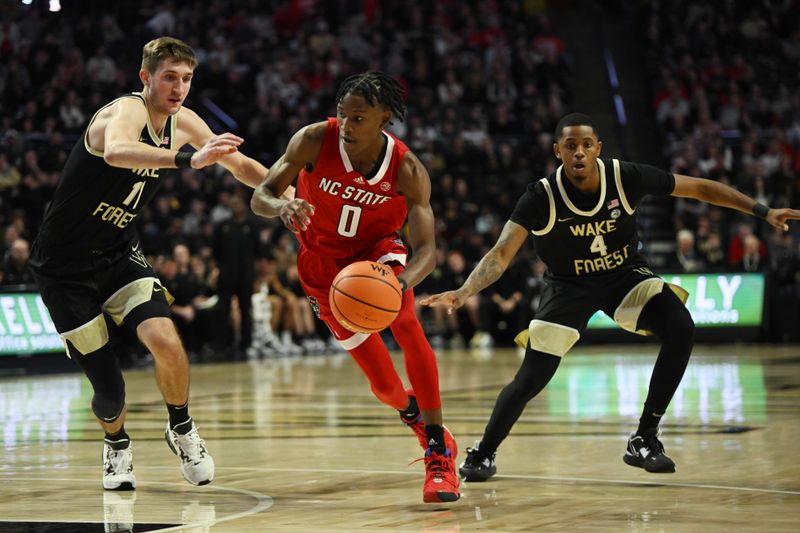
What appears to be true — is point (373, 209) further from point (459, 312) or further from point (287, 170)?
point (459, 312)

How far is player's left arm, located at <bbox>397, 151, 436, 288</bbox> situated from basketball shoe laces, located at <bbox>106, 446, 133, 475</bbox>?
1749 mm

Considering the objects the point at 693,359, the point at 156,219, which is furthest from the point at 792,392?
the point at 156,219

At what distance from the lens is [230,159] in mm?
6555

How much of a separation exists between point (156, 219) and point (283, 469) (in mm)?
11976

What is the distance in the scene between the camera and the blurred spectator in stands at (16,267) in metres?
14.6

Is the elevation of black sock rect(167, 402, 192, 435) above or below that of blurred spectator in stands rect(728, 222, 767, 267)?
below

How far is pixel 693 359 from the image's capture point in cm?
1469

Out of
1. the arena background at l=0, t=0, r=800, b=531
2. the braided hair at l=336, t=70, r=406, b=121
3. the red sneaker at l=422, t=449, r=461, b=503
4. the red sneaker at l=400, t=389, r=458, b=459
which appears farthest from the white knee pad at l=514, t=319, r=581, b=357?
the arena background at l=0, t=0, r=800, b=531

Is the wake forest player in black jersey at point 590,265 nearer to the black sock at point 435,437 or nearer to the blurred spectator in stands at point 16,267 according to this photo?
the black sock at point 435,437

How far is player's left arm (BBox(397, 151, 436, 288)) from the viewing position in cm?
581

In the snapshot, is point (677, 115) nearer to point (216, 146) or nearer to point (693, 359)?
point (693, 359)

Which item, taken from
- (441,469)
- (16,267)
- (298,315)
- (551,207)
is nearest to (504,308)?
(298,315)

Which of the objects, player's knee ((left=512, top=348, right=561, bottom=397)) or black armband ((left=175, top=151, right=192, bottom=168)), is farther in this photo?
player's knee ((left=512, top=348, right=561, bottom=397))

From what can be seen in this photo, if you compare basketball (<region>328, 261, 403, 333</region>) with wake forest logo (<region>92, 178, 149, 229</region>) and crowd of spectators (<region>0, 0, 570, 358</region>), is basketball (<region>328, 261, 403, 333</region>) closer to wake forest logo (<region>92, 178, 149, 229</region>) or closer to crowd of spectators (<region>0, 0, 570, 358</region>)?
wake forest logo (<region>92, 178, 149, 229</region>)
